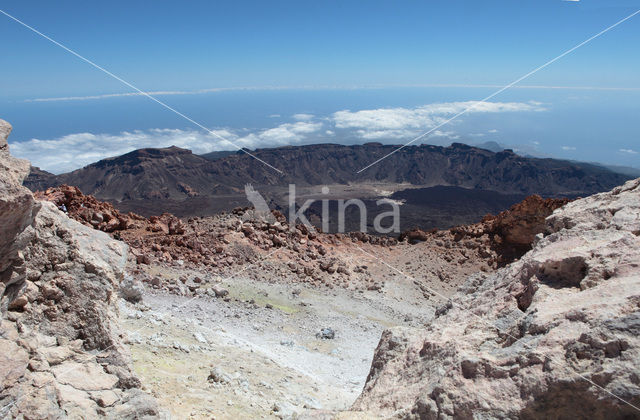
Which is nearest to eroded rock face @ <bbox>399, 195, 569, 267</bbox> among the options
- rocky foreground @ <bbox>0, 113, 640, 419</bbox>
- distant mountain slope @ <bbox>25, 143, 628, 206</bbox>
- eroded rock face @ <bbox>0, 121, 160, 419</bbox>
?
rocky foreground @ <bbox>0, 113, 640, 419</bbox>

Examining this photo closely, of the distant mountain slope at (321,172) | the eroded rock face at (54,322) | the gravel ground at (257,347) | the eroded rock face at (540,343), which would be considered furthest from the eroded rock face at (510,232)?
the distant mountain slope at (321,172)

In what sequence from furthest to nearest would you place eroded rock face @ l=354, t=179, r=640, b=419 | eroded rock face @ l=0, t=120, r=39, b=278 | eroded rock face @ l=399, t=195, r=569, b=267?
eroded rock face @ l=399, t=195, r=569, b=267 < eroded rock face @ l=0, t=120, r=39, b=278 < eroded rock face @ l=354, t=179, r=640, b=419

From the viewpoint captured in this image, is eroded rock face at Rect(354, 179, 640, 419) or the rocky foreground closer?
eroded rock face at Rect(354, 179, 640, 419)

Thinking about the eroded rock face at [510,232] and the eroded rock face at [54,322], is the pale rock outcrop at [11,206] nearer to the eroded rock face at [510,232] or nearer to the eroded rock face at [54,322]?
the eroded rock face at [54,322]

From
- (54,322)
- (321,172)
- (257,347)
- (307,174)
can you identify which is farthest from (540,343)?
(321,172)

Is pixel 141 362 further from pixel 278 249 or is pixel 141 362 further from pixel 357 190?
pixel 357 190

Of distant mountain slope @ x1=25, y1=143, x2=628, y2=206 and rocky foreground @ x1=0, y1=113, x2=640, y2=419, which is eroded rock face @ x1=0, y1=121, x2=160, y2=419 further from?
distant mountain slope @ x1=25, y1=143, x2=628, y2=206
